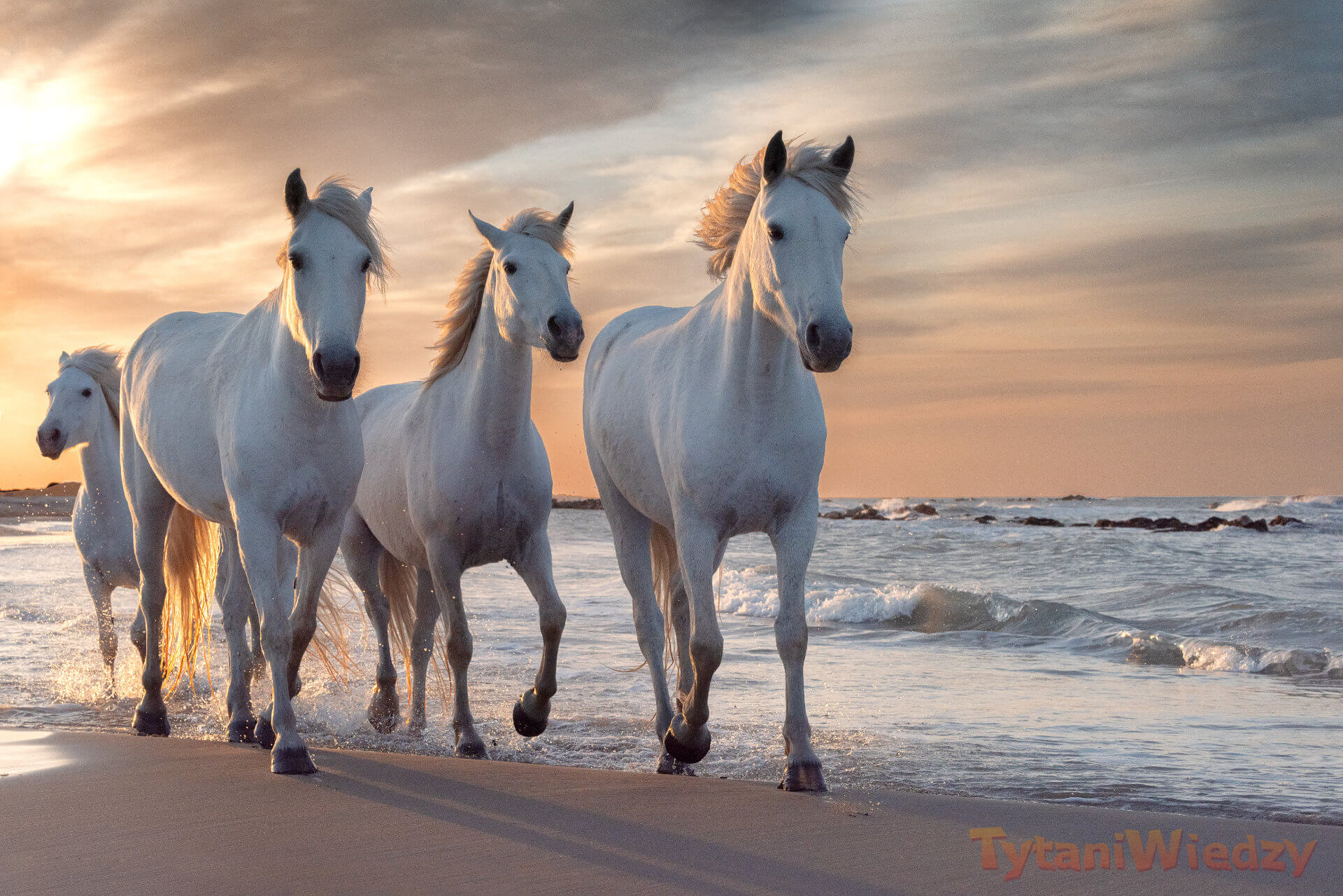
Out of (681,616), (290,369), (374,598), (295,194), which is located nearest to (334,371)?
(290,369)

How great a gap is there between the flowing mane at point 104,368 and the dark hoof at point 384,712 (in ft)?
11.3

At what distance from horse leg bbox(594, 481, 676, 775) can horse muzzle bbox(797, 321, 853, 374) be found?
5.43 feet

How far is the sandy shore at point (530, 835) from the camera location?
270cm

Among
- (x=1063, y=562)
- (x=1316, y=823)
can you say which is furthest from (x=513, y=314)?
(x=1063, y=562)

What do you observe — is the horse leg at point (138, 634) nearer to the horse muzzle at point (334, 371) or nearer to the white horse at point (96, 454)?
the white horse at point (96, 454)

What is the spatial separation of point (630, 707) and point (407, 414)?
2.10 m

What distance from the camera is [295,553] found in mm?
5320

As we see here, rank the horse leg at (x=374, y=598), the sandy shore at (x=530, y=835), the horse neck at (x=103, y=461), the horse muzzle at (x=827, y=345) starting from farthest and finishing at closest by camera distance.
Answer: the horse neck at (x=103, y=461), the horse leg at (x=374, y=598), the horse muzzle at (x=827, y=345), the sandy shore at (x=530, y=835)

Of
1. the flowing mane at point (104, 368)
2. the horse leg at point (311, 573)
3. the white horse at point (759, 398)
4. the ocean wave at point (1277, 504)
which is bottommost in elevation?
the ocean wave at point (1277, 504)

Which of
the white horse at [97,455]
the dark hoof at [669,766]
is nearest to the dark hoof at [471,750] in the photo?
the dark hoof at [669,766]

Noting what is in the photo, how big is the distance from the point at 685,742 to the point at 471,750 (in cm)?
123

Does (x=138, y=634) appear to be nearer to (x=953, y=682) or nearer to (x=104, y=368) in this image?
(x=104, y=368)

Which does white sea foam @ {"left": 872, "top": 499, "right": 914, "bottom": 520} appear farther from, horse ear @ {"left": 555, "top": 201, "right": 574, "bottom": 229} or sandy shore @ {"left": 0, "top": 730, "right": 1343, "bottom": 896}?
sandy shore @ {"left": 0, "top": 730, "right": 1343, "bottom": 896}

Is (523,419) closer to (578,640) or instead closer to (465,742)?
(465,742)
